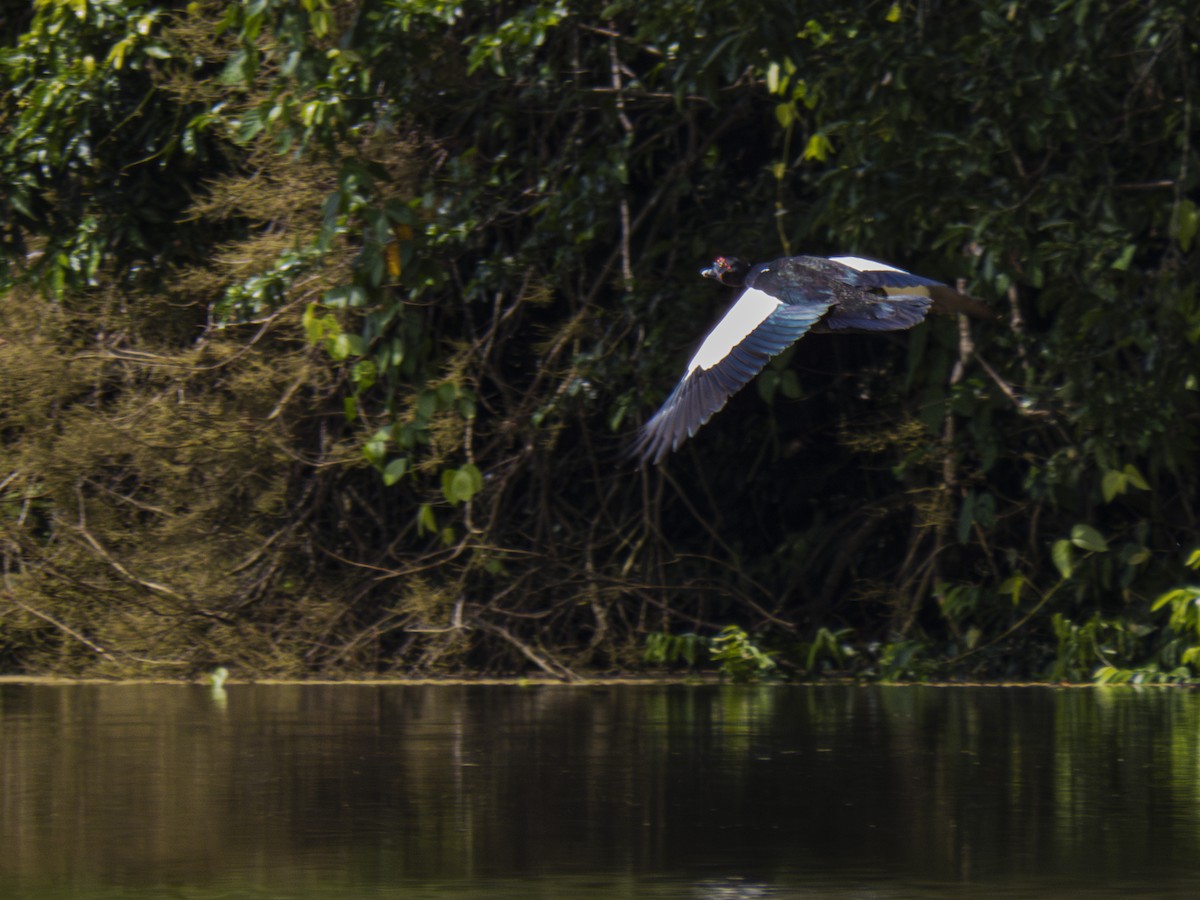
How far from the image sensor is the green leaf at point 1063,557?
778 cm

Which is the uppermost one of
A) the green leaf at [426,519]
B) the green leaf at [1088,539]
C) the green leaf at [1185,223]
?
the green leaf at [1185,223]

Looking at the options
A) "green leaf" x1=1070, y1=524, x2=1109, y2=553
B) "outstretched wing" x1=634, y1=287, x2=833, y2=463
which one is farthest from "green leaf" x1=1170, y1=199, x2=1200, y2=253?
"outstretched wing" x1=634, y1=287, x2=833, y2=463

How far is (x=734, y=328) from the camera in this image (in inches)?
249

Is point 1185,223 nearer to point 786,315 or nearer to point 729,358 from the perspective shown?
point 786,315

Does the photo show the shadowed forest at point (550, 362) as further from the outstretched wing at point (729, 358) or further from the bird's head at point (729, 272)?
the outstretched wing at point (729, 358)

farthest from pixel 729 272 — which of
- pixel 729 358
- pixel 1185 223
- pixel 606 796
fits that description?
pixel 606 796

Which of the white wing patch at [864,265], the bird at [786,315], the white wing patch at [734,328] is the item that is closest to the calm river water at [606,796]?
the bird at [786,315]

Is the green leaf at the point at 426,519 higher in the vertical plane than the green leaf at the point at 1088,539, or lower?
higher

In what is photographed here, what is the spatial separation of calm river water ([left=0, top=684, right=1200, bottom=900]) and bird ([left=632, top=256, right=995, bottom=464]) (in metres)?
1.08

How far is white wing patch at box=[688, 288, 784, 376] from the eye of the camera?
622 centimetres

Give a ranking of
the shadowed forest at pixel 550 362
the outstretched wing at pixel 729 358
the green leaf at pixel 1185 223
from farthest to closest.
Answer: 1. the shadowed forest at pixel 550 362
2. the green leaf at pixel 1185 223
3. the outstretched wing at pixel 729 358

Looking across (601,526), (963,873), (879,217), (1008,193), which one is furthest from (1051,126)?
(963,873)

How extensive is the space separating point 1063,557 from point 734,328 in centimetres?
223

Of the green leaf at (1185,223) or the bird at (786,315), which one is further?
the green leaf at (1185,223)
